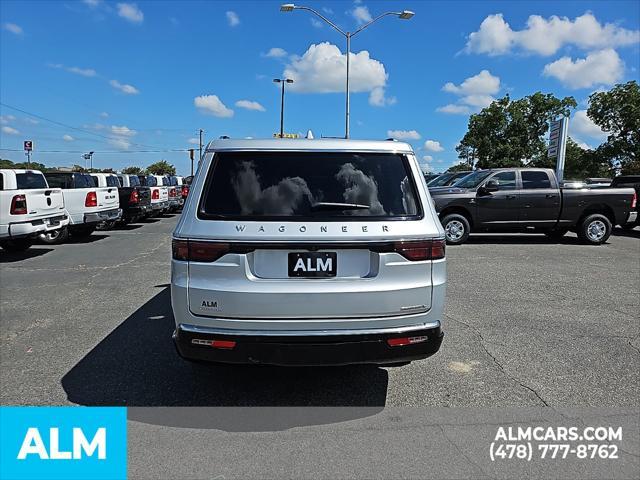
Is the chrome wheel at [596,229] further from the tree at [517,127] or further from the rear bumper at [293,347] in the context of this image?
the tree at [517,127]

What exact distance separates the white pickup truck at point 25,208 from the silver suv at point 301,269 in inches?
329

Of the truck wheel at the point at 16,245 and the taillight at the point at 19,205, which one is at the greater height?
the taillight at the point at 19,205

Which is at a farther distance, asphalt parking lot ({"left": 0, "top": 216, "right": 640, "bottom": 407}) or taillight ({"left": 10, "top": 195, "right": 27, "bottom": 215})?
taillight ({"left": 10, "top": 195, "right": 27, "bottom": 215})

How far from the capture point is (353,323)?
3.00 metres

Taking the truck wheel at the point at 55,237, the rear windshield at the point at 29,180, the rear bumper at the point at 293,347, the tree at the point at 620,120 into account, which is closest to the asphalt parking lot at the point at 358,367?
the rear bumper at the point at 293,347

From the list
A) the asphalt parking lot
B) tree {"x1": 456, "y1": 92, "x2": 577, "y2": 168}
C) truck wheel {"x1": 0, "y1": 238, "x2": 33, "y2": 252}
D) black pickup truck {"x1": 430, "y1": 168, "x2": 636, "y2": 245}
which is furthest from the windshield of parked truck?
tree {"x1": 456, "y1": 92, "x2": 577, "y2": 168}

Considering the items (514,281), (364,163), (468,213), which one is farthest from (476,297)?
Answer: (468,213)

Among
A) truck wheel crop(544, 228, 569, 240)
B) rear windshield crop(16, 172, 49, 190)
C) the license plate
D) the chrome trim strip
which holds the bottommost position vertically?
truck wheel crop(544, 228, 569, 240)

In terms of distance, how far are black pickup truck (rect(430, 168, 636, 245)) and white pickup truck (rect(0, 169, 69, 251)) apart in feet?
30.5

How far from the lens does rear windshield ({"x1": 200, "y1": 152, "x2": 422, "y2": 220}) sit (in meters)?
3.05

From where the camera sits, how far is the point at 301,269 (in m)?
2.96

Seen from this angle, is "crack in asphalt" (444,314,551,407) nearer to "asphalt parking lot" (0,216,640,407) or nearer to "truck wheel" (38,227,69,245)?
"asphalt parking lot" (0,216,640,407)

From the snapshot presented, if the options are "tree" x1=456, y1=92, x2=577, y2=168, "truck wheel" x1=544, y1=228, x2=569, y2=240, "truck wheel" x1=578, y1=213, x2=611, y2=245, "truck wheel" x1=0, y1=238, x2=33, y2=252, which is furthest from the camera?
"tree" x1=456, y1=92, x2=577, y2=168

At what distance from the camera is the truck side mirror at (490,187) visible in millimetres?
11820
